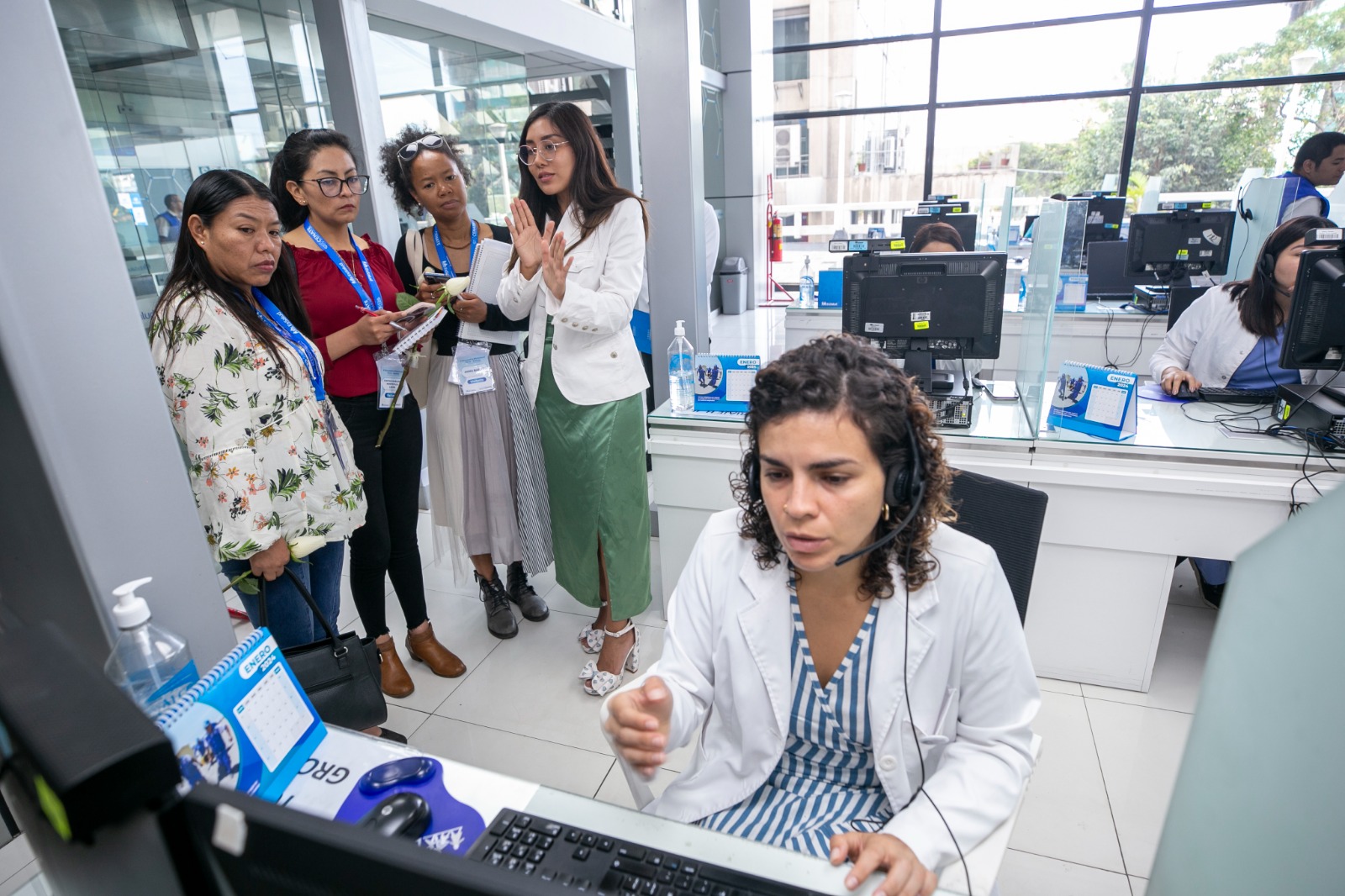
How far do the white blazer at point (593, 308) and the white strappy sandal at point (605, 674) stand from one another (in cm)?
89

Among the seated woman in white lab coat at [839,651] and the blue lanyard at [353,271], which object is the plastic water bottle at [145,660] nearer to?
the seated woman in white lab coat at [839,651]

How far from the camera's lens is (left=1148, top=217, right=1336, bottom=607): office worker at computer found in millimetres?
2598

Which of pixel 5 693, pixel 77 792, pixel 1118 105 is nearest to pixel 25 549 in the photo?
pixel 5 693

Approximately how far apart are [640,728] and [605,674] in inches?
60.4

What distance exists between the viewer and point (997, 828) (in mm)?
1034

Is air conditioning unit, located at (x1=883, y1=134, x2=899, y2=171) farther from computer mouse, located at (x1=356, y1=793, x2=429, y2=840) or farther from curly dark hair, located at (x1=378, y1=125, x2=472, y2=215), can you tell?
computer mouse, located at (x1=356, y1=793, x2=429, y2=840)

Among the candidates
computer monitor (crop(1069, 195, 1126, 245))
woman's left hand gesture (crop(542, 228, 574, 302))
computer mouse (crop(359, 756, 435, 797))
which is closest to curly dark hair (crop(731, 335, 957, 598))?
computer mouse (crop(359, 756, 435, 797))

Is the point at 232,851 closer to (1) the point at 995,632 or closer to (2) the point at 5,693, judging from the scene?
(2) the point at 5,693

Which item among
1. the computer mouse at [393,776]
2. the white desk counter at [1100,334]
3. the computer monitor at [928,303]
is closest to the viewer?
the computer mouse at [393,776]

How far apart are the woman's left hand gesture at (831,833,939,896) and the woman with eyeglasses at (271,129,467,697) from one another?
5.66 ft

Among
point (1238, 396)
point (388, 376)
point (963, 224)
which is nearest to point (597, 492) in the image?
point (388, 376)

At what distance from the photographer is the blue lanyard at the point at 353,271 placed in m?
2.05

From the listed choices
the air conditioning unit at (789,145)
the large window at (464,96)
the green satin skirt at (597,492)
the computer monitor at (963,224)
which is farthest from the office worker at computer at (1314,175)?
the air conditioning unit at (789,145)

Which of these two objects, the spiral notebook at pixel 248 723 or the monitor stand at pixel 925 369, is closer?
the spiral notebook at pixel 248 723
